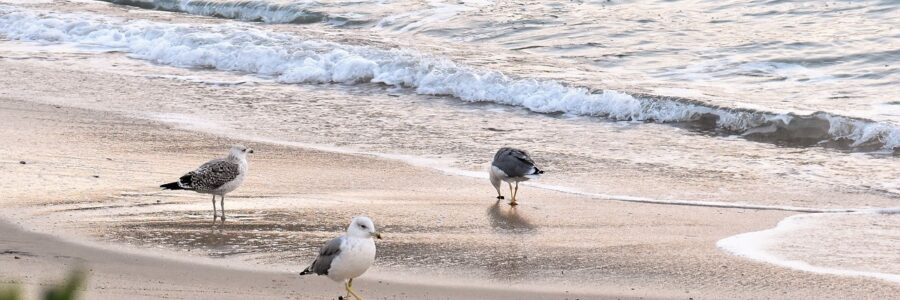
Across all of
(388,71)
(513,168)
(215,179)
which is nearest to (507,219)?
(513,168)

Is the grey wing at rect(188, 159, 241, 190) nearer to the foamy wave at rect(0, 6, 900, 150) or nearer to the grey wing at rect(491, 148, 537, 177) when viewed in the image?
the grey wing at rect(491, 148, 537, 177)

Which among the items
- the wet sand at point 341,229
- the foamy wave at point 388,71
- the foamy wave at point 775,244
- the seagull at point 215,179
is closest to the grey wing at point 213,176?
the seagull at point 215,179

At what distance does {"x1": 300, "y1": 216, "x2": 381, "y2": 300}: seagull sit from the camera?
5418mm

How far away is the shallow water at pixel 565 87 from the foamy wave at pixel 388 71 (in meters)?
0.03

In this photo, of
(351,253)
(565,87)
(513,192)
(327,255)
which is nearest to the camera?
(351,253)

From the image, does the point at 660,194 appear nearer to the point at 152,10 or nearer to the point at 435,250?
the point at 435,250

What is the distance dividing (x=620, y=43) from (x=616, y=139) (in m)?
5.87

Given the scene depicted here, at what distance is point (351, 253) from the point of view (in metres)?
5.41

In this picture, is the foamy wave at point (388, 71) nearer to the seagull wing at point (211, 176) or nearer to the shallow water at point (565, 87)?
the shallow water at point (565, 87)

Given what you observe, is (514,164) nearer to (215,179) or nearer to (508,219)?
(508,219)

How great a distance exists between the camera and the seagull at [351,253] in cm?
542

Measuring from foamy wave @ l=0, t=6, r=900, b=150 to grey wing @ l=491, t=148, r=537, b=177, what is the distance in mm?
4044

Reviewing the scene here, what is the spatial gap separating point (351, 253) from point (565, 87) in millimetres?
8726

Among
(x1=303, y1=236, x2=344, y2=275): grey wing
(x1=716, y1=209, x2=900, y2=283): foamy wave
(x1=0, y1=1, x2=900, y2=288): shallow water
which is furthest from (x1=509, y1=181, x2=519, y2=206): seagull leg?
(x1=303, y1=236, x2=344, y2=275): grey wing
